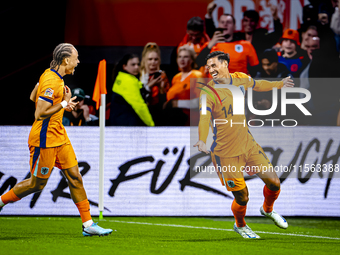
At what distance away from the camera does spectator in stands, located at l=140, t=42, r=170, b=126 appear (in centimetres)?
815

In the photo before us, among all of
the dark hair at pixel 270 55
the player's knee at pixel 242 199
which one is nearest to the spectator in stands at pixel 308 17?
the dark hair at pixel 270 55

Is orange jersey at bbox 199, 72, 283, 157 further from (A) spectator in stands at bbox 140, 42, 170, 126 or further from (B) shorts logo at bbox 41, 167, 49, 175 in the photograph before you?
(A) spectator in stands at bbox 140, 42, 170, 126

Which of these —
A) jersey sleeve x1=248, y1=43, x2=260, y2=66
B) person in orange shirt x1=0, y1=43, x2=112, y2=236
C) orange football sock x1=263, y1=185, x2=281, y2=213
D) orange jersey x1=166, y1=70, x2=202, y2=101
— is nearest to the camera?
person in orange shirt x1=0, y1=43, x2=112, y2=236

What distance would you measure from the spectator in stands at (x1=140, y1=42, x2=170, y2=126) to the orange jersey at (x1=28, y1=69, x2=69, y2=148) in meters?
3.25

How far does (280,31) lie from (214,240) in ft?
16.5

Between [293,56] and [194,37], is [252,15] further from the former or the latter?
[194,37]

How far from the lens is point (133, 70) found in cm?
818

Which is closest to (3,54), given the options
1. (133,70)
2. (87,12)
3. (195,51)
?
(87,12)

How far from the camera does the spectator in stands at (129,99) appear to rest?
8.02m

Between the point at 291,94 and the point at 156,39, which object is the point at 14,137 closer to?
the point at 156,39

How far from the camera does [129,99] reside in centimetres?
809

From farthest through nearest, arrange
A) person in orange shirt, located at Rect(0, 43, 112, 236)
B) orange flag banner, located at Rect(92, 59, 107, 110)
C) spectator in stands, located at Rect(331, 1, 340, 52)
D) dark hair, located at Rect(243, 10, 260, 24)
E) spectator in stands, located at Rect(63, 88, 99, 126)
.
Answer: dark hair, located at Rect(243, 10, 260, 24) < spectator in stands, located at Rect(331, 1, 340, 52) < spectator in stands, located at Rect(63, 88, 99, 126) < orange flag banner, located at Rect(92, 59, 107, 110) < person in orange shirt, located at Rect(0, 43, 112, 236)

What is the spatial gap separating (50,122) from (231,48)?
13.3ft

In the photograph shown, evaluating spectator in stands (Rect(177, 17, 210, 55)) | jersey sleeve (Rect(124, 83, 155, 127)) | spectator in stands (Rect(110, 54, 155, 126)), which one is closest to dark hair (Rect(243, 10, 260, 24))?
spectator in stands (Rect(177, 17, 210, 55))
